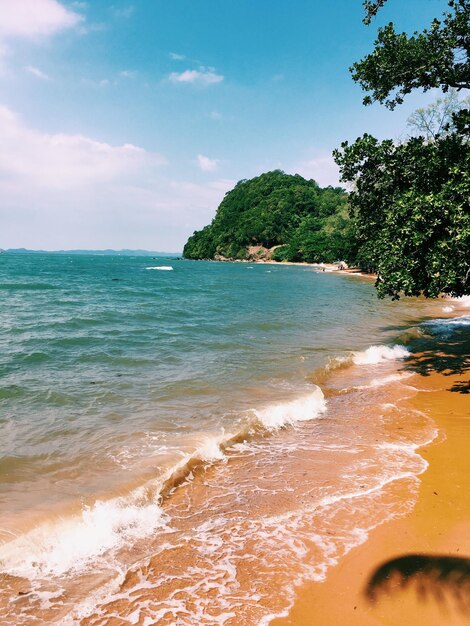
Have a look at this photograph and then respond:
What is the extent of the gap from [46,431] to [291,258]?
5187 inches

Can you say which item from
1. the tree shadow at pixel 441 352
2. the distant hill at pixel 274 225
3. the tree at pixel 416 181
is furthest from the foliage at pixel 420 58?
the distant hill at pixel 274 225

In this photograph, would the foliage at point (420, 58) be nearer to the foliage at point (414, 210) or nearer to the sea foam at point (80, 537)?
the foliage at point (414, 210)

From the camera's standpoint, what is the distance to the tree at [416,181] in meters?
9.41

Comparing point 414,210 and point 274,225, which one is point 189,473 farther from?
point 274,225

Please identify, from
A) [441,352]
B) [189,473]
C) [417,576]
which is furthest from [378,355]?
[417,576]

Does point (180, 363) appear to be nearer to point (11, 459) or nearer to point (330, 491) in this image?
point (11, 459)

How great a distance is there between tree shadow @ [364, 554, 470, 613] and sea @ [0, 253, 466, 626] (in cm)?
53

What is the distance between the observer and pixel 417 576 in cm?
411

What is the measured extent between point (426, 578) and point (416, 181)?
10100 mm

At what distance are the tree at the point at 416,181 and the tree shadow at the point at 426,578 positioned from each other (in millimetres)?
6665

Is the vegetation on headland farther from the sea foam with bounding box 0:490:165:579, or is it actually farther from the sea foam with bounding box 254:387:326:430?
the sea foam with bounding box 0:490:165:579

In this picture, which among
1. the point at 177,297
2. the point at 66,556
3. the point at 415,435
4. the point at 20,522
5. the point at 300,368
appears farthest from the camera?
the point at 177,297

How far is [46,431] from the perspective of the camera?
26.9 feet

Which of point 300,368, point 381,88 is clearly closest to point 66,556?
point 300,368
